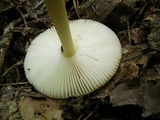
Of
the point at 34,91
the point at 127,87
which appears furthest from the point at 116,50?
the point at 34,91

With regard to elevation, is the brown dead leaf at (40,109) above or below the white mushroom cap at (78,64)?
below

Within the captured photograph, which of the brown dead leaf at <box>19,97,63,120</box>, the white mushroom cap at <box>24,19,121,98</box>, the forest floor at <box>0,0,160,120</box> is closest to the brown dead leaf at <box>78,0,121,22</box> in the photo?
the forest floor at <box>0,0,160,120</box>

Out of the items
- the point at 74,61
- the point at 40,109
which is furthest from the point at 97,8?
the point at 40,109

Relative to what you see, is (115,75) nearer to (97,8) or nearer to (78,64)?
(78,64)

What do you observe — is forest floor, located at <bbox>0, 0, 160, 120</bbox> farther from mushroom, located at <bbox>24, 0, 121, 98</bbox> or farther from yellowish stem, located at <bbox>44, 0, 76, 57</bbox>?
yellowish stem, located at <bbox>44, 0, 76, 57</bbox>

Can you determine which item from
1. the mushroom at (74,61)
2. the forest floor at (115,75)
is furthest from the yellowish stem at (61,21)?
the forest floor at (115,75)

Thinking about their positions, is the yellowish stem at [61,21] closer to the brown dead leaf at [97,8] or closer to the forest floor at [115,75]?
the forest floor at [115,75]
